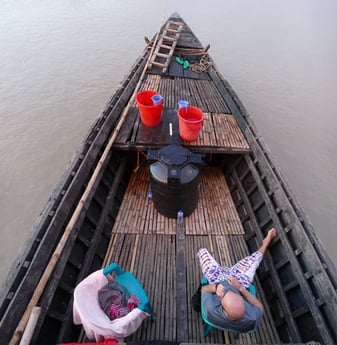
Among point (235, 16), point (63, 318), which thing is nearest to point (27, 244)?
point (63, 318)

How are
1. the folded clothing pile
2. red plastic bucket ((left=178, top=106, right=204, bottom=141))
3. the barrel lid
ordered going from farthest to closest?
red plastic bucket ((left=178, top=106, right=204, bottom=141)) < the barrel lid < the folded clothing pile

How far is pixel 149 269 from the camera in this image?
3203mm

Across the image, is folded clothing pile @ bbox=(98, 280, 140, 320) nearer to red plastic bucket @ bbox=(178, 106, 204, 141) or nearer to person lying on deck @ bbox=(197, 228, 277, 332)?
person lying on deck @ bbox=(197, 228, 277, 332)

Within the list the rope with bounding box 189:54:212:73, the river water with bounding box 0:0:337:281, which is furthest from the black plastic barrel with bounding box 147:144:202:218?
the rope with bounding box 189:54:212:73

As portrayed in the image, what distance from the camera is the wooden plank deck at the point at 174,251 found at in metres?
2.67

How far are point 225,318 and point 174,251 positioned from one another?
5.18 feet

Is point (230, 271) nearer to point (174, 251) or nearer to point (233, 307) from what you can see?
point (233, 307)

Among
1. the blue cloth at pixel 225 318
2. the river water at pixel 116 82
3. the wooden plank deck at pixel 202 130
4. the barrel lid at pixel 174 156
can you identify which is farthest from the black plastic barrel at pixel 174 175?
the river water at pixel 116 82

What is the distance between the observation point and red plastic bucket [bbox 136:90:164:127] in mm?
3840

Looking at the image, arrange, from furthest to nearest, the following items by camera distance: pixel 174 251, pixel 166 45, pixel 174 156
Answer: pixel 166 45, pixel 174 251, pixel 174 156

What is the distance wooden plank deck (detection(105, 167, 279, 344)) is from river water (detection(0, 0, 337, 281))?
7.51ft

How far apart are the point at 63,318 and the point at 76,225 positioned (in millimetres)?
1008

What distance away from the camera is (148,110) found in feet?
12.6

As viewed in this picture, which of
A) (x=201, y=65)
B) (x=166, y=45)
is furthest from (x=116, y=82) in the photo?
(x=201, y=65)
